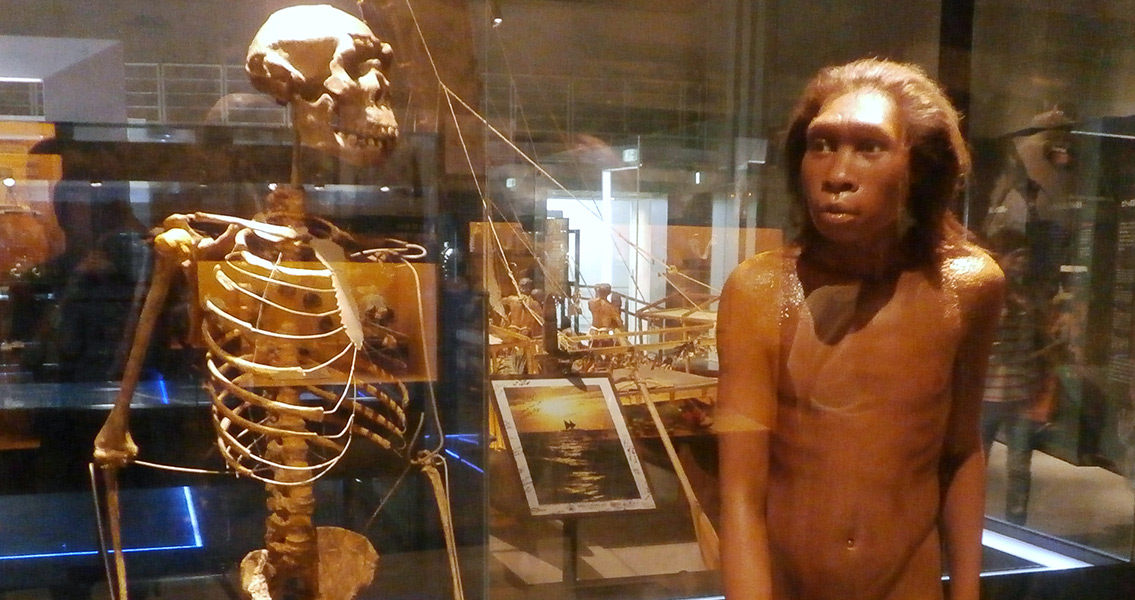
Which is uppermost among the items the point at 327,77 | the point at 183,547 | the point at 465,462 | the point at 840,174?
the point at 327,77

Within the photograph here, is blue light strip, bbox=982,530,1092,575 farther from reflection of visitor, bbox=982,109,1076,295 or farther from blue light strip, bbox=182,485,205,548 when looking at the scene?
blue light strip, bbox=182,485,205,548

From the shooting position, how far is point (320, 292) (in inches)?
62.4

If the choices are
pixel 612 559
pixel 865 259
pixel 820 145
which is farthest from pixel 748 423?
pixel 612 559

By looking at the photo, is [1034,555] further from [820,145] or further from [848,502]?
[820,145]

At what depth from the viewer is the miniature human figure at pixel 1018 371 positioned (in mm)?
1934

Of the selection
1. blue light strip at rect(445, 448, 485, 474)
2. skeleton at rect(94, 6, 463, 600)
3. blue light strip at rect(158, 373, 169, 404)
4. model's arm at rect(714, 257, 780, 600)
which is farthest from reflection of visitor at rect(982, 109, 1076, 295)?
blue light strip at rect(158, 373, 169, 404)

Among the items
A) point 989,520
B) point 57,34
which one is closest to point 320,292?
point 57,34

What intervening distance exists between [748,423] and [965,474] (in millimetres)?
313

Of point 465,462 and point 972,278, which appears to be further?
point 465,462

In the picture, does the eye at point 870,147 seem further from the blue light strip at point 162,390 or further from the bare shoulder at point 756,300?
the blue light strip at point 162,390

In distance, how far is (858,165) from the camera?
110 cm

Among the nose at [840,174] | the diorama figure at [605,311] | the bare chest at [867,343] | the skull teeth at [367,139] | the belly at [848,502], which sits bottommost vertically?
the belly at [848,502]

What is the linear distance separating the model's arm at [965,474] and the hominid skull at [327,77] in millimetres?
962

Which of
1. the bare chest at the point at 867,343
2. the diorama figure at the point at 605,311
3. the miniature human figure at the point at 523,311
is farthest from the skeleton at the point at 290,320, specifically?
the bare chest at the point at 867,343
